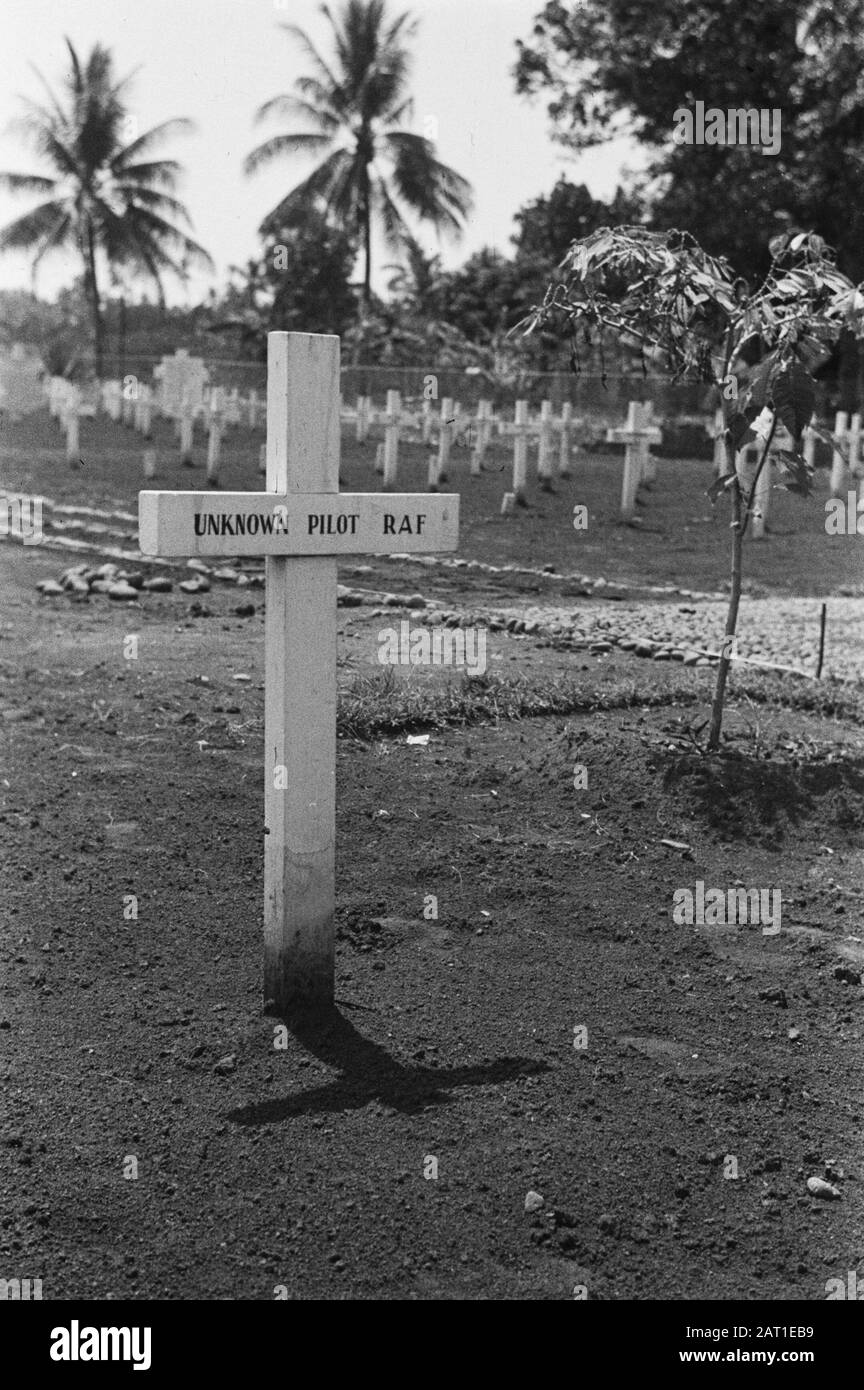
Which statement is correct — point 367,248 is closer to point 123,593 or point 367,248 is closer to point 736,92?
point 736,92

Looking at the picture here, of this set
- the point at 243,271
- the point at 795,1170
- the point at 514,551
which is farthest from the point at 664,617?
the point at 243,271

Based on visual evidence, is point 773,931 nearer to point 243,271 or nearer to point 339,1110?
point 339,1110

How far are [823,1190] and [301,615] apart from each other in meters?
1.85

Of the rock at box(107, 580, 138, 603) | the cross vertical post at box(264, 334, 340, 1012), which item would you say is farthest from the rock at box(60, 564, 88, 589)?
the cross vertical post at box(264, 334, 340, 1012)

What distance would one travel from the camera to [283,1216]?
3312 mm

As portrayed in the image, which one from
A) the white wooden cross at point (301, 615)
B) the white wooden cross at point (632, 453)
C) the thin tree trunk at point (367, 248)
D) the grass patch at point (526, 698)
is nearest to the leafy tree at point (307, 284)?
the thin tree trunk at point (367, 248)

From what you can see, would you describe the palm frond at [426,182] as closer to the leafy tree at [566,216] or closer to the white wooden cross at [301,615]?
the leafy tree at [566,216]

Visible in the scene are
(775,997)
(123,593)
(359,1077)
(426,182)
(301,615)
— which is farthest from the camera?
(426,182)

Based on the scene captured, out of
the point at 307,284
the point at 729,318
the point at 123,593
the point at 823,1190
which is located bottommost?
the point at 823,1190

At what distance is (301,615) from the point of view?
13.7 ft

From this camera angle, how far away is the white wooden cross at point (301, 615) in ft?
13.5

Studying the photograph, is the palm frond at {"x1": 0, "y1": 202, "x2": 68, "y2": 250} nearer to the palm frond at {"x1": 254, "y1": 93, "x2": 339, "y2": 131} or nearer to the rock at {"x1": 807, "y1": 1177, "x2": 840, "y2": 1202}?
the palm frond at {"x1": 254, "y1": 93, "x2": 339, "y2": 131}

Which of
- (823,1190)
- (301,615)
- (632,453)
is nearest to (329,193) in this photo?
(632,453)

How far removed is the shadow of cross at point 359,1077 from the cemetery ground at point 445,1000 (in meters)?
0.01
